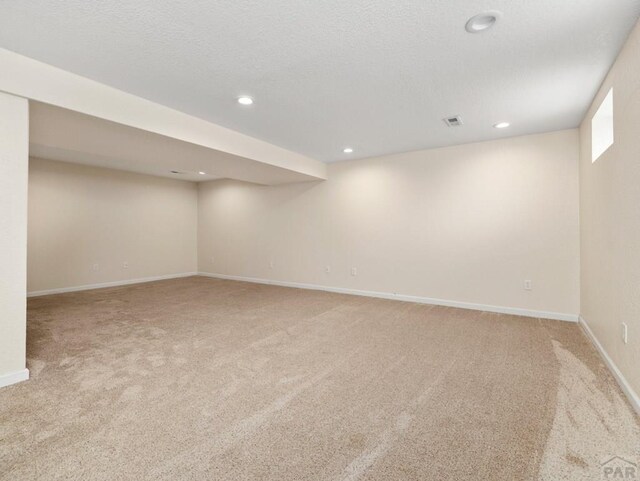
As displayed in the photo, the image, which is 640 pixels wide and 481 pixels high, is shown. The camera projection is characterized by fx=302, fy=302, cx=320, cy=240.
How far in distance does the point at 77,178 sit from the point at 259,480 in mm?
6640

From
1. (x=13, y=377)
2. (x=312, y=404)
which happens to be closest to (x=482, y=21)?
(x=312, y=404)

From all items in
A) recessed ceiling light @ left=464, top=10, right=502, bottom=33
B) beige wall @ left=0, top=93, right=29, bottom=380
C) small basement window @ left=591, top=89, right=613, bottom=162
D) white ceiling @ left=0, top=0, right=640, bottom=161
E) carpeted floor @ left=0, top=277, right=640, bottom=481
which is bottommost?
carpeted floor @ left=0, top=277, right=640, bottom=481

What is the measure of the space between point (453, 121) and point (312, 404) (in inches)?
131

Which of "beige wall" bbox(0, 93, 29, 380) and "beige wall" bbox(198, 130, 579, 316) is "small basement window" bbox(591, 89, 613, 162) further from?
"beige wall" bbox(0, 93, 29, 380)

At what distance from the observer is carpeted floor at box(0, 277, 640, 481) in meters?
1.46

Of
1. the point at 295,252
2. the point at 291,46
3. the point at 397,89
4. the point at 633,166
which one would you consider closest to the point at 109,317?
the point at 295,252

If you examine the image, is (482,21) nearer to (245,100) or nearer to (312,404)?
(245,100)

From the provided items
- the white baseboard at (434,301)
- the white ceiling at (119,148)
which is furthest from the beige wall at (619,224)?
the white ceiling at (119,148)

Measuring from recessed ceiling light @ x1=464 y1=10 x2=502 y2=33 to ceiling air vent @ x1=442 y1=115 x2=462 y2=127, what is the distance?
1.56 metres

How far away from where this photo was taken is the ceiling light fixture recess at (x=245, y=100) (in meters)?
2.91

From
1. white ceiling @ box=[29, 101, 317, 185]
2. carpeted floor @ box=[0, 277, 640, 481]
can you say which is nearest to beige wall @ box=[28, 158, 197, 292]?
white ceiling @ box=[29, 101, 317, 185]

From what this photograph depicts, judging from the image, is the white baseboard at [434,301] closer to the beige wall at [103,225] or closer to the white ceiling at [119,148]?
the white ceiling at [119,148]

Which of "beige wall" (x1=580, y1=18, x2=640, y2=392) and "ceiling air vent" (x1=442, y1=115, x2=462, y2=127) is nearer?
"beige wall" (x1=580, y1=18, x2=640, y2=392)

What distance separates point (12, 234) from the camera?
7.33 ft
